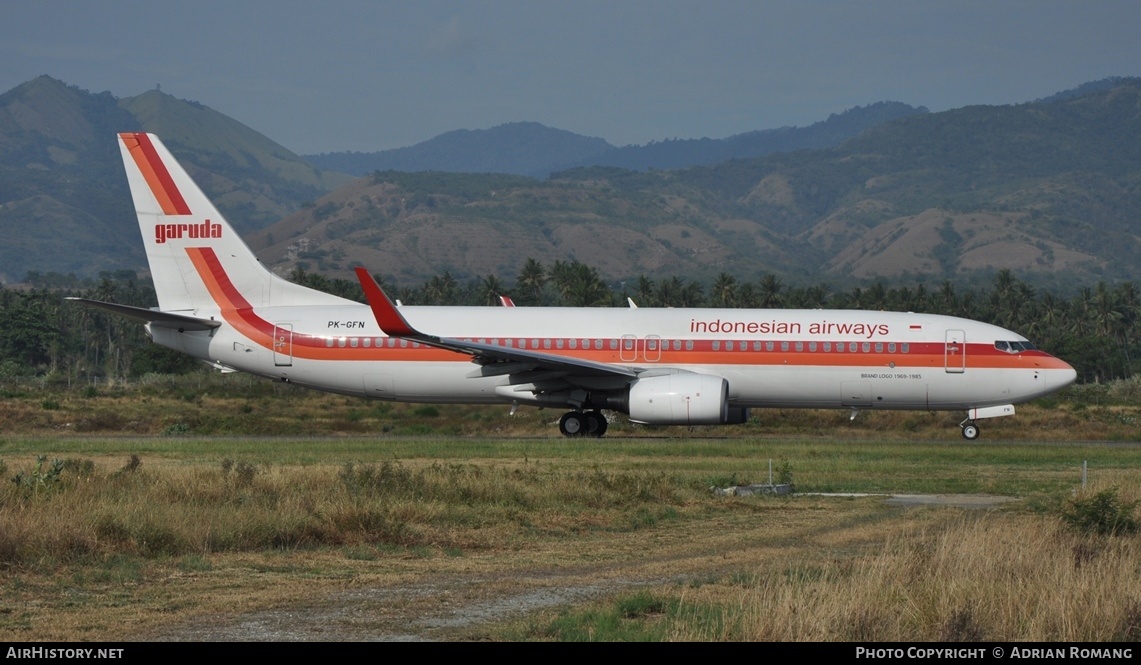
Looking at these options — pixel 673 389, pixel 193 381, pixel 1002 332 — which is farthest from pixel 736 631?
pixel 193 381

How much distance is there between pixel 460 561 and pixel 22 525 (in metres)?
4.62

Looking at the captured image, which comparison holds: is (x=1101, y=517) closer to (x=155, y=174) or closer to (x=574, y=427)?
(x=574, y=427)

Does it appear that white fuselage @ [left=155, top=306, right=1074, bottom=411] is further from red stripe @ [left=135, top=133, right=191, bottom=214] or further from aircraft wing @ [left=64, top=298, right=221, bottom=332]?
red stripe @ [left=135, top=133, right=191, bottom=214]

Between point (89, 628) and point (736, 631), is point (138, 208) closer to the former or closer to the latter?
point (89, 628)

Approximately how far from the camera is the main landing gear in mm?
35500

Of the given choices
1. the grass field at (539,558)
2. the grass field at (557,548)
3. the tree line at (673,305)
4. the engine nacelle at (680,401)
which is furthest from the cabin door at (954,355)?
the tree line at (673,305)

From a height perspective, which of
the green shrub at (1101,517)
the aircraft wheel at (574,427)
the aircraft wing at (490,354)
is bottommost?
the green shrub at (1101,517)

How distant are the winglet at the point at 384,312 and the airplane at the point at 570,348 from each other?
7.31ft

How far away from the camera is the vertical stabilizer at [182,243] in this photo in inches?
1448

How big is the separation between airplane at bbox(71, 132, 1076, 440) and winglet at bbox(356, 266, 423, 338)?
87.7 inches

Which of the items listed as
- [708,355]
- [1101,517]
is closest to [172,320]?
[708,355]

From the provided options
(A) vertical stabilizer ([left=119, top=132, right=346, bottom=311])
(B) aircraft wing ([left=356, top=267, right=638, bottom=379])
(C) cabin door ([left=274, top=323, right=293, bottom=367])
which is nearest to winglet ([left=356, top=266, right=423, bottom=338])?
(B) aircraft wing ([left=356, top=267, right=638, bottom=379])

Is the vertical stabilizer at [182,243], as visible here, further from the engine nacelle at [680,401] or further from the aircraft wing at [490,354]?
the engine nacelle at [680,401]

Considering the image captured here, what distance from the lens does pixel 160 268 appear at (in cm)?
3688
